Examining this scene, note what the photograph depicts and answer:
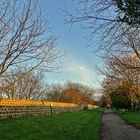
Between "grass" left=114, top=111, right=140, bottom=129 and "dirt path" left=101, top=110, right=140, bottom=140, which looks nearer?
"dirt path" left=101, top=110, right=140, bottom=140

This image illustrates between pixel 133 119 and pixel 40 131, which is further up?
pixel 133 119

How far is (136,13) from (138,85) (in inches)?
1392

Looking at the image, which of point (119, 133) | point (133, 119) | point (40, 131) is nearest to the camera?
point (40, 131)

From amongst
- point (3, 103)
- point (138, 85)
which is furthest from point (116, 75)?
point (3, 103)

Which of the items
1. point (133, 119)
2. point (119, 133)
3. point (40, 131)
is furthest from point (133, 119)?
point (40, 131)

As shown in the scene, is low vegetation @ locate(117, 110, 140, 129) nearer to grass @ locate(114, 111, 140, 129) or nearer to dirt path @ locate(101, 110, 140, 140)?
grass @ locate(114, 111, 140, 129)

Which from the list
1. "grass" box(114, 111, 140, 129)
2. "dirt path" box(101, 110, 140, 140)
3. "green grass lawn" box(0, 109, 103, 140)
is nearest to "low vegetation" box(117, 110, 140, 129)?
"grass" box(114, 111, 140, 129)

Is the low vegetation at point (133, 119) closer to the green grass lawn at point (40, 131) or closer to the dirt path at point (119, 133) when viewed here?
the dirt path at point (119, 133)

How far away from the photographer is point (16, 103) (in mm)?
29078

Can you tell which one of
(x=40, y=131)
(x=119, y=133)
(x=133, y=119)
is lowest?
(x=119, y=133)

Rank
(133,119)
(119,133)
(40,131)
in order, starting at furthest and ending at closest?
(133,119) → (119,133) → (40,131)

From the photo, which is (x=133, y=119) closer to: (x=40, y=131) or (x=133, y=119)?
(x=133, y=119)

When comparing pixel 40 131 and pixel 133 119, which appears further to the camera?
pixel 133 119

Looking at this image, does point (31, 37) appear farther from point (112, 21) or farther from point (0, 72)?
point (112, 21)
